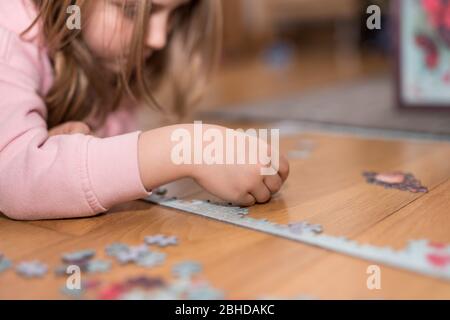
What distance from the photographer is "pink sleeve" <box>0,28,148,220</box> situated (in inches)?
31.2

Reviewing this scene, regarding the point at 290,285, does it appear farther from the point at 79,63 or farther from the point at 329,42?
the point at 329,42

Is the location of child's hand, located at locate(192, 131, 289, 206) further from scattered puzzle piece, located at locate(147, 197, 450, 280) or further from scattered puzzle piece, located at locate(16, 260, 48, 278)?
scattered puzzle piece, located at locate(16, 260, 48, 278)

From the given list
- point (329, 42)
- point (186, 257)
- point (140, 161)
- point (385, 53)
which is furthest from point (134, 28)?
point (329, 42)

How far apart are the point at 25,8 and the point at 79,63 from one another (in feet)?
0.52

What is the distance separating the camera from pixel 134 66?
1.09m

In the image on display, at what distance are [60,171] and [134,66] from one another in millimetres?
363

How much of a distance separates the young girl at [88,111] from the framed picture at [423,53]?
61 cm

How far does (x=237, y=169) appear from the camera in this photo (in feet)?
2.66

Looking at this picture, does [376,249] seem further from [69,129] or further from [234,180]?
[69,129]

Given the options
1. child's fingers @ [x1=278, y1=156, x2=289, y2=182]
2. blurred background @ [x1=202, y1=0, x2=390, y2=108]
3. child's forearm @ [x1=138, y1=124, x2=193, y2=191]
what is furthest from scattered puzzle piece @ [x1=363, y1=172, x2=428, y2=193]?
blurred background @ [x1=202, y1=0, x2=390, y2=108]

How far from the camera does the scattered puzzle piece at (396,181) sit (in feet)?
3.05

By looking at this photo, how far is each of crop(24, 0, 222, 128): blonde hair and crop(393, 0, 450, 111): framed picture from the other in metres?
0.57

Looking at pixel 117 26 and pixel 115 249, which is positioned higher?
pixel 117 26

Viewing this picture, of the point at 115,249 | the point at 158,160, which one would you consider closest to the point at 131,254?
the point at 115,249
